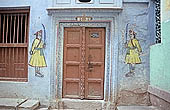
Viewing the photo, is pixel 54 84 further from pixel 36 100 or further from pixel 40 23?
pixel 40 23

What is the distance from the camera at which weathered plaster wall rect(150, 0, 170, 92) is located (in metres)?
4.28

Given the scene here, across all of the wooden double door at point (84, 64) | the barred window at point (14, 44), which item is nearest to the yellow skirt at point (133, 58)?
the wooden double door at point (84, 64)

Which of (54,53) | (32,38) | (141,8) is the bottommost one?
(54,53)

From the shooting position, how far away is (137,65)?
671 cm

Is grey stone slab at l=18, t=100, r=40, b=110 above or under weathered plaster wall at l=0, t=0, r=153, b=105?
under

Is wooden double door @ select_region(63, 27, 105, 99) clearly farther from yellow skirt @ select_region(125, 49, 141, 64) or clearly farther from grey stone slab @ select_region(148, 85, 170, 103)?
grey stone slab @ select_region(148, 85, 170, 103)

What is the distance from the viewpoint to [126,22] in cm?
675

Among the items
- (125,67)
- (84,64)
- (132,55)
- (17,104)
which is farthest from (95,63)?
(17,104)

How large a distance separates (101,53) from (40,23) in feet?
7.30

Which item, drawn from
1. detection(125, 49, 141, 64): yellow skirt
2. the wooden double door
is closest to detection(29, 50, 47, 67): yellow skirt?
the wooden double door

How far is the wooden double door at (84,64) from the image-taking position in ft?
22.3

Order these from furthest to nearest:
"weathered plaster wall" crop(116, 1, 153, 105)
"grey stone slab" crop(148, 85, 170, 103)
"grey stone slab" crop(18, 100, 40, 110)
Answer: "weathered plaster wall" crop(116, 1, 153, 105), "grey stone slab" crop(18, 100, 40, 110), "grey stone slab" crop(148, 85, 170, 103)

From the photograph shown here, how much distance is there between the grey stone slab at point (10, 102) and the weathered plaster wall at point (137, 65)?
3.04m

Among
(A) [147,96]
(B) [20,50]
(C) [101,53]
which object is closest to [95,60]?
(C) [101,53]
